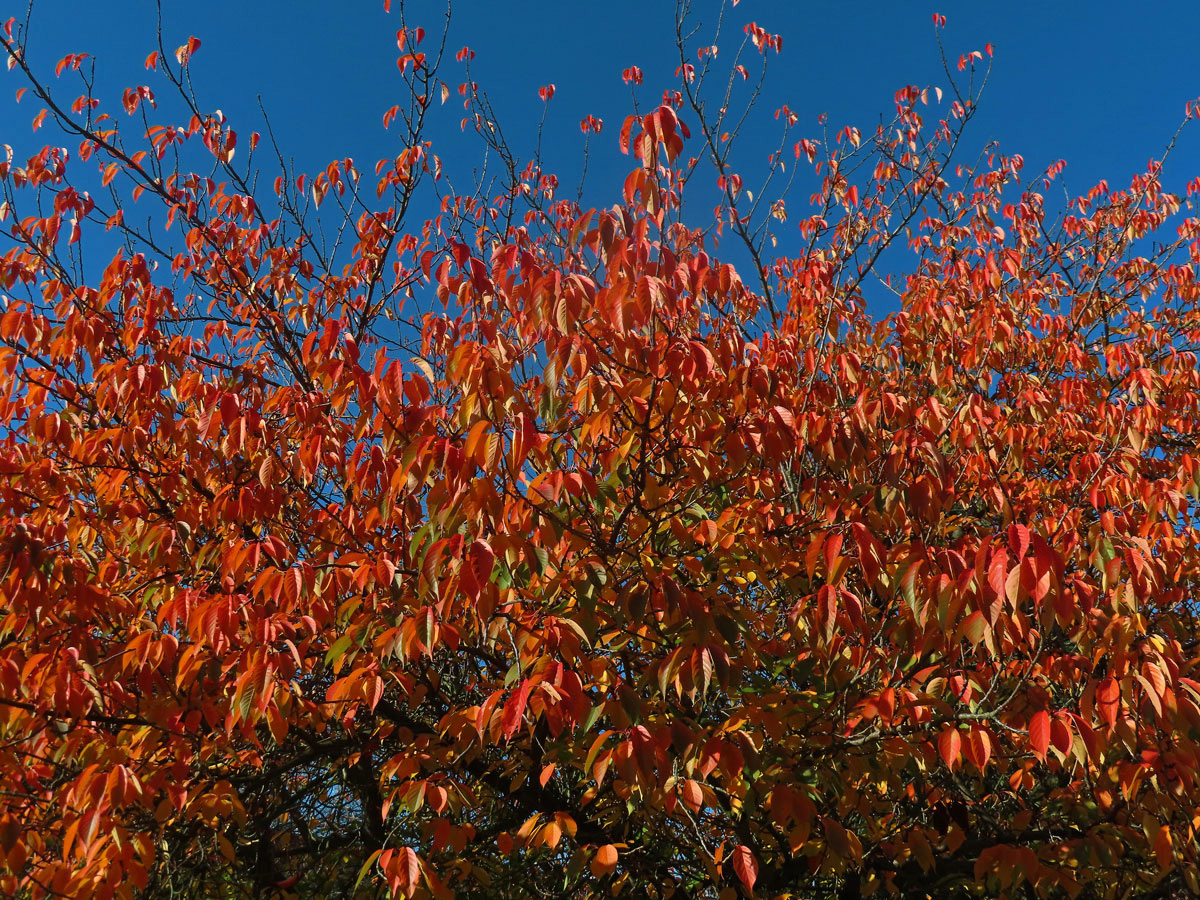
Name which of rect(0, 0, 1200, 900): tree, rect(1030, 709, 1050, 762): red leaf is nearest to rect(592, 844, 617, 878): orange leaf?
rect(0, 0, 1200, 900): tree

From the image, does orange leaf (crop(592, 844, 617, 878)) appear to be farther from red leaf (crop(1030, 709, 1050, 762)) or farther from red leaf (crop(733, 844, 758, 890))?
red leaf (crop(1030, 709, 1050, 762))

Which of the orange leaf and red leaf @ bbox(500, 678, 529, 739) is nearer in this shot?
red leaf @ bbox(500, 678, 529, 739)

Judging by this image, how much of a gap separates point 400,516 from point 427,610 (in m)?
1.17

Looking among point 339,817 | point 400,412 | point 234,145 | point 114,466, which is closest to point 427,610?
A: point 400,412

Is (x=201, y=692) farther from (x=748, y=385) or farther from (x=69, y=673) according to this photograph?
(x=748, y=385)

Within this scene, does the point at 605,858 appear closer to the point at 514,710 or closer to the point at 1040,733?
the point at 514,710

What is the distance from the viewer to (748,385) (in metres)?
3.01

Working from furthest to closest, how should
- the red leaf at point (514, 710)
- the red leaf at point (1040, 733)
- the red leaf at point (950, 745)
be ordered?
the red leaf at point (950, 745)
the red leaf at point (1040, 733)
the red leaf at point (514, 710)

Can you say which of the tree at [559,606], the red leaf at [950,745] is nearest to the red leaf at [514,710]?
the tree at [559,606]

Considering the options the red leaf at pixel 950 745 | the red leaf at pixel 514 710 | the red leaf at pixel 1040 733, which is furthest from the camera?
the red leaf at pixel 950 745

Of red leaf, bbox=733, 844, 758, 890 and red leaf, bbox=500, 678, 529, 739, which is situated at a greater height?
red leaf, bbox=500, 678, 529, 739

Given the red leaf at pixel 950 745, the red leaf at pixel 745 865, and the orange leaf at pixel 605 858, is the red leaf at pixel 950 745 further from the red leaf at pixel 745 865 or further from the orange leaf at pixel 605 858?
the orange leaf at pixel 605 858

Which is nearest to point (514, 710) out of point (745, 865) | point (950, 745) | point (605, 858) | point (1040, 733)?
point (605, 858)

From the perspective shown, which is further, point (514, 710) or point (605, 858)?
point (605, 858)
